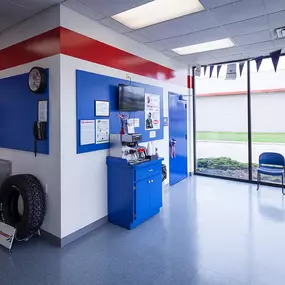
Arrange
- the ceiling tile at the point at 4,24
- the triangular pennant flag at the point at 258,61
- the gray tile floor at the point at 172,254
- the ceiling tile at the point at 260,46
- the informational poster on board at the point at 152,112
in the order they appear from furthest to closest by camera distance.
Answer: the triangular pennant flag at the point at 258,61 < the informational poster on board at the point at 152,112 < the ceiling tile at the point at 260,46 < the ceiling tile at the point at 4,24 < the gray tile floor at the point at 172,254

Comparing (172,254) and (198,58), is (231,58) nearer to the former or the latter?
(198,58)

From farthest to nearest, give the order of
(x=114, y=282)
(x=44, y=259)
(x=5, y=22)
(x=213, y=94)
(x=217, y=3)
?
1. (x=213, y=94)
2. (x=5, y=22)
3. (x=217, y=3)
4. (x=44, y=259)
5. (x=114, y=282)

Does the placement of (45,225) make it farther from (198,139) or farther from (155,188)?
(198,139)

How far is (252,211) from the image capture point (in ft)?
12.7

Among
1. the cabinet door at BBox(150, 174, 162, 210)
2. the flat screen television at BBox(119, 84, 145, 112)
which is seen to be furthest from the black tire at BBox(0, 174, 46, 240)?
the flat screen television at BBox(119, 84, 145, 112)

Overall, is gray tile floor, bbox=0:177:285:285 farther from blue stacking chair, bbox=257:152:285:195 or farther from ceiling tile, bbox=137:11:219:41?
ceiling tile, bbox=137:11:219:41

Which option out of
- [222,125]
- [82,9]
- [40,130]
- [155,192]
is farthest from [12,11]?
[222,125]

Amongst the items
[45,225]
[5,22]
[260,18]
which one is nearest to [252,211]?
[260,18]

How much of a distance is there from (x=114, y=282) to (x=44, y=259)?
2.95 feet

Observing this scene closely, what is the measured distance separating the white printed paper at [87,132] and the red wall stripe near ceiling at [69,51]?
0.87m

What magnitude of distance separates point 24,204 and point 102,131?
1.38m

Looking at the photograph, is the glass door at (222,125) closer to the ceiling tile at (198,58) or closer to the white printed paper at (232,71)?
the white printed paper at (232,71)

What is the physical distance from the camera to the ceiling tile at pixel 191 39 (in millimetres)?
3788

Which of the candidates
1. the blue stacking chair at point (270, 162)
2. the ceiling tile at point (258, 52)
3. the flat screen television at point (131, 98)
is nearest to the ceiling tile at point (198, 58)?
the ceiling tile at point (258, 52)
